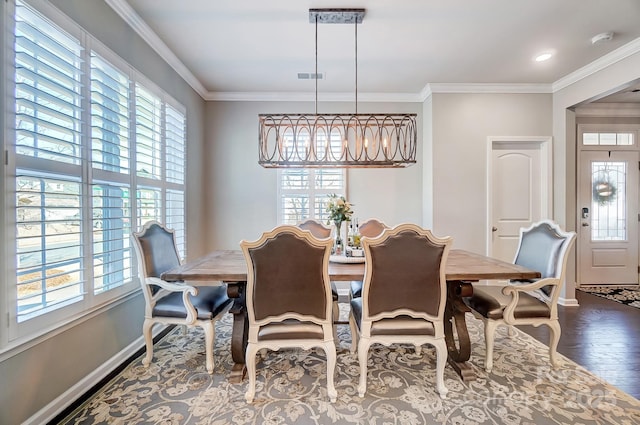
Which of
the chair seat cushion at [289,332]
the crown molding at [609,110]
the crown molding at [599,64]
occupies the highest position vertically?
the crown molding at [599,64]

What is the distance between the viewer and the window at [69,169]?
150 centimetres

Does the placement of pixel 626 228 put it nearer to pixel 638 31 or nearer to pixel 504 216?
pixel 504 216

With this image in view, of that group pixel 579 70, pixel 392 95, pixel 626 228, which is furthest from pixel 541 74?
pixel 626 228

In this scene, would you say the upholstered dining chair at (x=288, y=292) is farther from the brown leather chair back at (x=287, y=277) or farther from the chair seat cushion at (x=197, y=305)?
the chair seat cushion at (x=197, y=305)

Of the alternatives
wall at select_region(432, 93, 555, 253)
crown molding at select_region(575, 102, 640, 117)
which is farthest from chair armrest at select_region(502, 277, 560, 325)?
crown molding at select_region(575, 102, 640, 117)

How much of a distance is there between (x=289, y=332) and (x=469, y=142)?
345 centimetres

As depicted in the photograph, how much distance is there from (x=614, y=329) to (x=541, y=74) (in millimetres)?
2965

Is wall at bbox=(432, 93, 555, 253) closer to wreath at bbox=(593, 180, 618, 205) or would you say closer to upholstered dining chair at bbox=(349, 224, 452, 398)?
wreath at bbox=(593, 180, 618, 205)

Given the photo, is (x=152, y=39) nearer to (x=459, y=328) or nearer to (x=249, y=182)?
(x=249, y=182)

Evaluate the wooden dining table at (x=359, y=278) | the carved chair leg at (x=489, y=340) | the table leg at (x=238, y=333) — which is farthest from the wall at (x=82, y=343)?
the carved chair leg at (x=489, y=340)

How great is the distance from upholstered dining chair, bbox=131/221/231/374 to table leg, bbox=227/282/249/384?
185mm

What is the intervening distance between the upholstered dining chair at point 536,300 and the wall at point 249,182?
6.30 feet

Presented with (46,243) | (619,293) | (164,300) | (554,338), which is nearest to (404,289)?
(554,338)

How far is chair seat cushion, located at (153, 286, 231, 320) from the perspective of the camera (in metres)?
2.15
